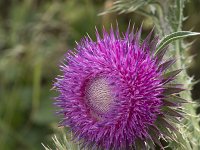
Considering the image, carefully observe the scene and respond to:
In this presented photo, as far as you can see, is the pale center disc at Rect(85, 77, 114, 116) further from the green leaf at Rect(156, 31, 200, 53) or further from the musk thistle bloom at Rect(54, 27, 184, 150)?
the green leaf at Rect(156, 31, 200, 53)

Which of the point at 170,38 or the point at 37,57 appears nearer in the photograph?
the point at 170,38

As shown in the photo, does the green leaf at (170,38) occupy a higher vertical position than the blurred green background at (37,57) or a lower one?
lower

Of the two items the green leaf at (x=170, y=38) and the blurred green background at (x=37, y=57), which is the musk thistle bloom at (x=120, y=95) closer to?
the green leaf at (x=170, y=38)

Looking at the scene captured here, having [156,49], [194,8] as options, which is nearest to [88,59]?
[156,49]

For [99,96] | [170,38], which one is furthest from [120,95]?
[170,38]

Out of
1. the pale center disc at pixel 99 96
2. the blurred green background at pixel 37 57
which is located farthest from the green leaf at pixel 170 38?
the blurred green background at pixel 37 57

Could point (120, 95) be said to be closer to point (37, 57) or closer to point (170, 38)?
point (170, 38)

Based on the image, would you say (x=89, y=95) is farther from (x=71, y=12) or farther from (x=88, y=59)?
(x=71, y=12)
